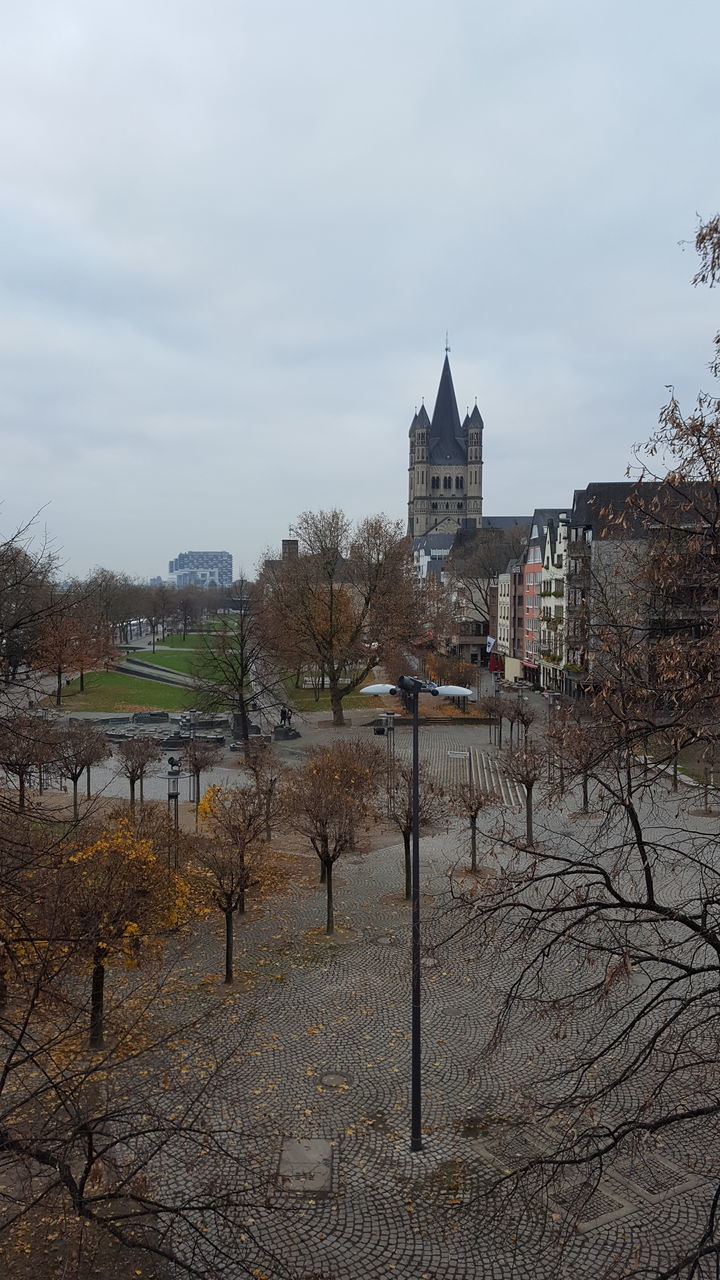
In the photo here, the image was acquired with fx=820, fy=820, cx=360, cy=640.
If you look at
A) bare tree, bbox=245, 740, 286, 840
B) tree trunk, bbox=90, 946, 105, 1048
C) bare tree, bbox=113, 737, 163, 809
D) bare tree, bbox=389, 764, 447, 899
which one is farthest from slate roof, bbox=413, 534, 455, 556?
tree trunk, bbox=90, 946, 105, 1048

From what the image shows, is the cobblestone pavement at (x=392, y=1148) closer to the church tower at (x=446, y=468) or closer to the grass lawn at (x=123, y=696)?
the grass lawn at (x=123, y=696)

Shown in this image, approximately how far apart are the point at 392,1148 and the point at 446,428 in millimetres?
145814

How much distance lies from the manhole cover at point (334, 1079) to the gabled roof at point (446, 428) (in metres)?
140

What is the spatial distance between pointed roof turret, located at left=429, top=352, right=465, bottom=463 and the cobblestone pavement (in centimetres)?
13657

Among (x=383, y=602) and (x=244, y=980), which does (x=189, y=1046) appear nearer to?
(x=244, y=980)

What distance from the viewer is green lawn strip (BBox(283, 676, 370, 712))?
57031mm

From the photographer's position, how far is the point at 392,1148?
10938 mm

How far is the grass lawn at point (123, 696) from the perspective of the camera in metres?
53.9

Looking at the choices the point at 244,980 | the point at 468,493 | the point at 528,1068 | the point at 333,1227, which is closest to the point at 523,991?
the point at 528,1068

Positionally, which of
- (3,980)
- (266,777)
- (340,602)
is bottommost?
(266,777)

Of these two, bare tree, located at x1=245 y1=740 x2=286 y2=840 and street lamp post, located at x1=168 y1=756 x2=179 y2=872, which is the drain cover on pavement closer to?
street lamp post, located at x1=168 y1=756 x2=179 y2=872

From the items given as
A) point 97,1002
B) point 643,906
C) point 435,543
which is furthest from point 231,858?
point 435,543

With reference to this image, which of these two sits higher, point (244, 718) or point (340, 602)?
point (340, 602)

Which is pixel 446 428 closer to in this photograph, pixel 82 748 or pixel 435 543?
pixel 435 543
